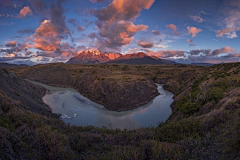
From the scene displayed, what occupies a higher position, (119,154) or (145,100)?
(119,154)

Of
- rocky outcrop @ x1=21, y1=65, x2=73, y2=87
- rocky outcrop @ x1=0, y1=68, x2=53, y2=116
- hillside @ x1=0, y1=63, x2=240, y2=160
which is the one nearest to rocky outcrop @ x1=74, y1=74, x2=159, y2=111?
rocky outcrop @ x1=0, y1=68, x2=53, y2=116

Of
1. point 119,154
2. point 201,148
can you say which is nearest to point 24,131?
point 119,154

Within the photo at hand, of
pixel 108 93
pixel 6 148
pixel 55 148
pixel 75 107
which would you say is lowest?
pixel 75 107

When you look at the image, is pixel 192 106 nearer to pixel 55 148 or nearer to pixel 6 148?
pixel 55 148

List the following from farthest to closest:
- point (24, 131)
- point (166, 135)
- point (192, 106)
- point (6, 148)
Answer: point (192, 106) → point (166, 135) → point (24, 131) → point (6, 148)

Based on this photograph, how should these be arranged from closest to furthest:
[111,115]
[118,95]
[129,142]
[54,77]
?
1. [129,142]
2. [111,115]
3. [118,95]
4. [54,77]

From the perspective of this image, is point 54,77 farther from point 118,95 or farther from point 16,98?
point 16,98

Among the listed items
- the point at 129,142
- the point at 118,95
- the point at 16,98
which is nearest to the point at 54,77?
the point at 118,95

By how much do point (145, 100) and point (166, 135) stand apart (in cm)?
2316

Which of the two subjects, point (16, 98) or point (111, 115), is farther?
point (111, 115)

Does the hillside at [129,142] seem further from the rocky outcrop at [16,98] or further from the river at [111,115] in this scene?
the river at [111,115]

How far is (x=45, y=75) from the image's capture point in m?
63.5

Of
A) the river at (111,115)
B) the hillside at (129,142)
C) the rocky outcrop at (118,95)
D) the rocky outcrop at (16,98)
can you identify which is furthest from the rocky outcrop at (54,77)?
the hillside at (129,142)

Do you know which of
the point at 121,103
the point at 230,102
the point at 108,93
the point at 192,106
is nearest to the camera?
the point at 230,102
